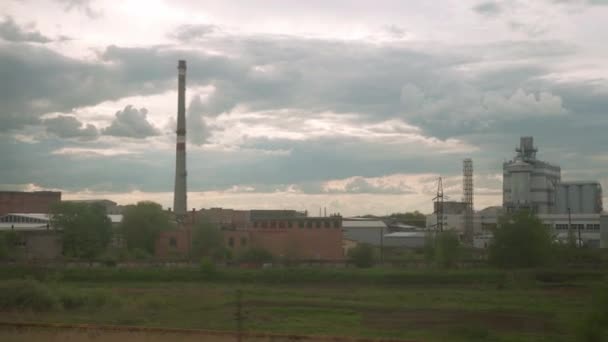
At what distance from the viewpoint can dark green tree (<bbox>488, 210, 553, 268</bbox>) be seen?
151ft

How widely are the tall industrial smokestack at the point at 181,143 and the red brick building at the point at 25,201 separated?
1926 cm

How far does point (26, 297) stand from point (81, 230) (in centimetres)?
3610

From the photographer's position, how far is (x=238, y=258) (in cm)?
5247

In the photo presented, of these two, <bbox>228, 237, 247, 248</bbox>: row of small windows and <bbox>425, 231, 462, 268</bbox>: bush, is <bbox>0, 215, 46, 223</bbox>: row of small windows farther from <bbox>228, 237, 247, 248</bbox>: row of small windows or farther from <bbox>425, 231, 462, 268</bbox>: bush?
<bbox>425, 231, 462, 268</bbox>: bush

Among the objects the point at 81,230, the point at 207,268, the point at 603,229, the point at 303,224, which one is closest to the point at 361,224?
the point at 303,224

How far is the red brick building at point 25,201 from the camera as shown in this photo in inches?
Answer: 3172

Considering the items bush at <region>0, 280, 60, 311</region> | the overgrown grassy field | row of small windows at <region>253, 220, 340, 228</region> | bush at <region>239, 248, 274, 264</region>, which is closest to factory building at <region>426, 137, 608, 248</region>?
row of small windows at <region>253, 220, 340, 228</region>

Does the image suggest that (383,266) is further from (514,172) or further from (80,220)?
(514,172)

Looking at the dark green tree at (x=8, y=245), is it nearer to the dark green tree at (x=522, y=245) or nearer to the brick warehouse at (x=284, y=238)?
the brick warehouse at (x=284, y=238)

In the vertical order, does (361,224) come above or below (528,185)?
below

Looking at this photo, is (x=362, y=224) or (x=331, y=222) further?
(x=362, y=224)

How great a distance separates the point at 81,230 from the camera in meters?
57.8

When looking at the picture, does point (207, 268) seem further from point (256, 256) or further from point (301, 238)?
point (301, 238)

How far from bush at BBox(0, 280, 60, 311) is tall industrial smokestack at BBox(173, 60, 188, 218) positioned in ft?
146
